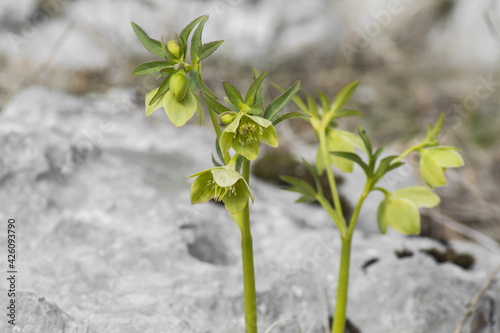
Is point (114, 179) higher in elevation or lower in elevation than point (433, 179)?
higher

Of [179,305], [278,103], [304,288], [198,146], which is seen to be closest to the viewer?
[278,103]

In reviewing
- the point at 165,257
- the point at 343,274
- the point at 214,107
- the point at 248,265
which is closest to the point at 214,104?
the point at 214,107

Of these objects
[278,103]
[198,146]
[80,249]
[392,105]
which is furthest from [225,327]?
[392,105]

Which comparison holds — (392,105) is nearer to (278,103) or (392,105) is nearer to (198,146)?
(198,146)

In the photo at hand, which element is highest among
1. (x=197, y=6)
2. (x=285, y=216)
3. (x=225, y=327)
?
(x=197, y=6)

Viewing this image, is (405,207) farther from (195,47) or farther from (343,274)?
(195,47)

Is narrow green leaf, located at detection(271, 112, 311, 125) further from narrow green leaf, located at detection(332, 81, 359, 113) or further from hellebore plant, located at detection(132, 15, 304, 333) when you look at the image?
narrow green leaf, located at detection(332, 81, 359, 113)
